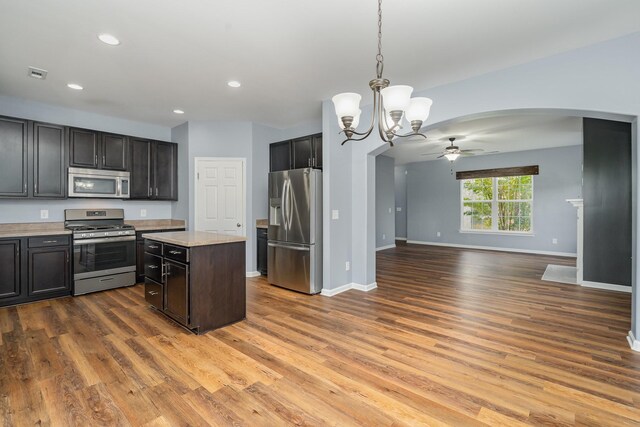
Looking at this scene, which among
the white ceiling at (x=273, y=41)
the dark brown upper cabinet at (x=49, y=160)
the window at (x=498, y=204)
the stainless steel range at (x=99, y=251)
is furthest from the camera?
the window at (x=498, y=204)

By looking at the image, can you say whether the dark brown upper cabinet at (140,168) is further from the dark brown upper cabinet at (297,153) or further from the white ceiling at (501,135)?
the white ceiling at (501,135)

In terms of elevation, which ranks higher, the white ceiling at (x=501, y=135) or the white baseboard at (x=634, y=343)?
the white ceiling at (x=501, y=135)

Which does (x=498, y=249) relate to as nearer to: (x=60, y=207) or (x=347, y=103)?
(x=347, y=103)

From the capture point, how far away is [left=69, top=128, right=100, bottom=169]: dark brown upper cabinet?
431 centimetres

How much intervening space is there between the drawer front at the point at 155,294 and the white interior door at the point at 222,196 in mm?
1742

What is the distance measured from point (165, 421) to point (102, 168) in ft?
13.5

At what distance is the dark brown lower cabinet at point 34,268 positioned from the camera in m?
3.64

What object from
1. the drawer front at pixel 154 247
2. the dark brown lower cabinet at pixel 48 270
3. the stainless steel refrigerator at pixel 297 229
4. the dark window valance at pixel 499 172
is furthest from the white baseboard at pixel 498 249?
the dark brown lower cabinet at pixel 48 270

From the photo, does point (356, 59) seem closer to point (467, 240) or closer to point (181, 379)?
point (181, 379)

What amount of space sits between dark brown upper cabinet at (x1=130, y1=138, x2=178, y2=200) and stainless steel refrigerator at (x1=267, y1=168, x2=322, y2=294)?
6.41 feet

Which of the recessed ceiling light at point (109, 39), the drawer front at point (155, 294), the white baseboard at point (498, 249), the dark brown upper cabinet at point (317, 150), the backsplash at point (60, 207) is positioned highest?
the recessed ceiling light at point (109, 39)

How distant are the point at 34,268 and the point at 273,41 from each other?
393 cm

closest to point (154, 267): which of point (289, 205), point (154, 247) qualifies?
point (154, 247)

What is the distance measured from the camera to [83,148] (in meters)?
4.41
